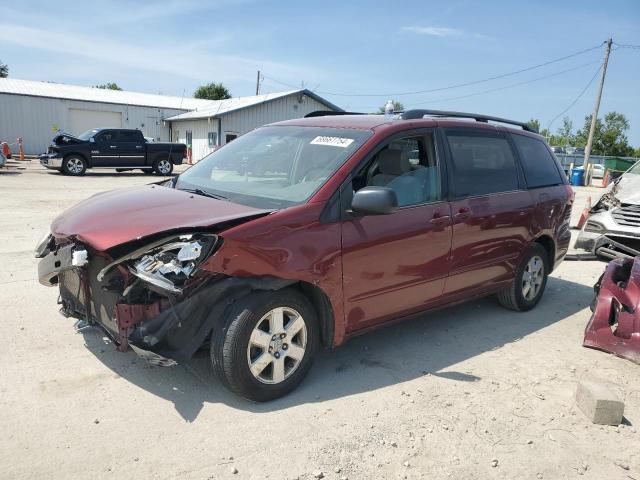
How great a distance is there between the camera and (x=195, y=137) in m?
33.0

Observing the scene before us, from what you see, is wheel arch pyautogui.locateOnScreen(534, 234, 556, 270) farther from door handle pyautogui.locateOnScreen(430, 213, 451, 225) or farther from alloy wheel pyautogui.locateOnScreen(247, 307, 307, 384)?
alloy wheel pyautogui.locateOnScreen(247, 307, 307, 384)

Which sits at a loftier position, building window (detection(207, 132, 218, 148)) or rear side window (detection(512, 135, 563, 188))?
building window (detection(207, 132, 218, 148))

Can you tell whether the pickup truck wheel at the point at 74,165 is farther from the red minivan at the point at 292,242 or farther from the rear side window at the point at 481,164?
the rear side window at the point at 481,164

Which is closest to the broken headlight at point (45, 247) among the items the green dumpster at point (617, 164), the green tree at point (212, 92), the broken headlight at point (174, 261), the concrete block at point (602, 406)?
the broken headlight at point (174, 261)

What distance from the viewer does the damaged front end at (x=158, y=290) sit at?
2.96 m

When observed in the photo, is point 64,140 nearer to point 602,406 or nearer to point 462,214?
point 462,214

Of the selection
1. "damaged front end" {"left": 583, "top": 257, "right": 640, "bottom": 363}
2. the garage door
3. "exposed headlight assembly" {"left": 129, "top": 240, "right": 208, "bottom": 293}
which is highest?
the garage door

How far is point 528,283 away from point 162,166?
1924cm

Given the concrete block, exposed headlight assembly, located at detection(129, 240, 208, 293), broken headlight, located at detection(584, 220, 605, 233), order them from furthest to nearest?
broken headlight, located at detection(584, 220, 605, 233) < the concrete block < exposed headlight assembly, located at detection(129, 240, 208, 293)

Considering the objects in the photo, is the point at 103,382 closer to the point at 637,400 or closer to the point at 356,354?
the point at 356,354

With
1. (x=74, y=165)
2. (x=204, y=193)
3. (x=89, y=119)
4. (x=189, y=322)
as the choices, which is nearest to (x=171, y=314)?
(x=189, y=322)

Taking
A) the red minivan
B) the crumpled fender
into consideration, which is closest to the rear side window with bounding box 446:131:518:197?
the red minivan

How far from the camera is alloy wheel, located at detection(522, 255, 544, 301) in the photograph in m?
5.33

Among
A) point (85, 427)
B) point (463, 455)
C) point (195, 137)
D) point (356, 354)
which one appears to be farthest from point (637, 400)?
point (195, 137)
